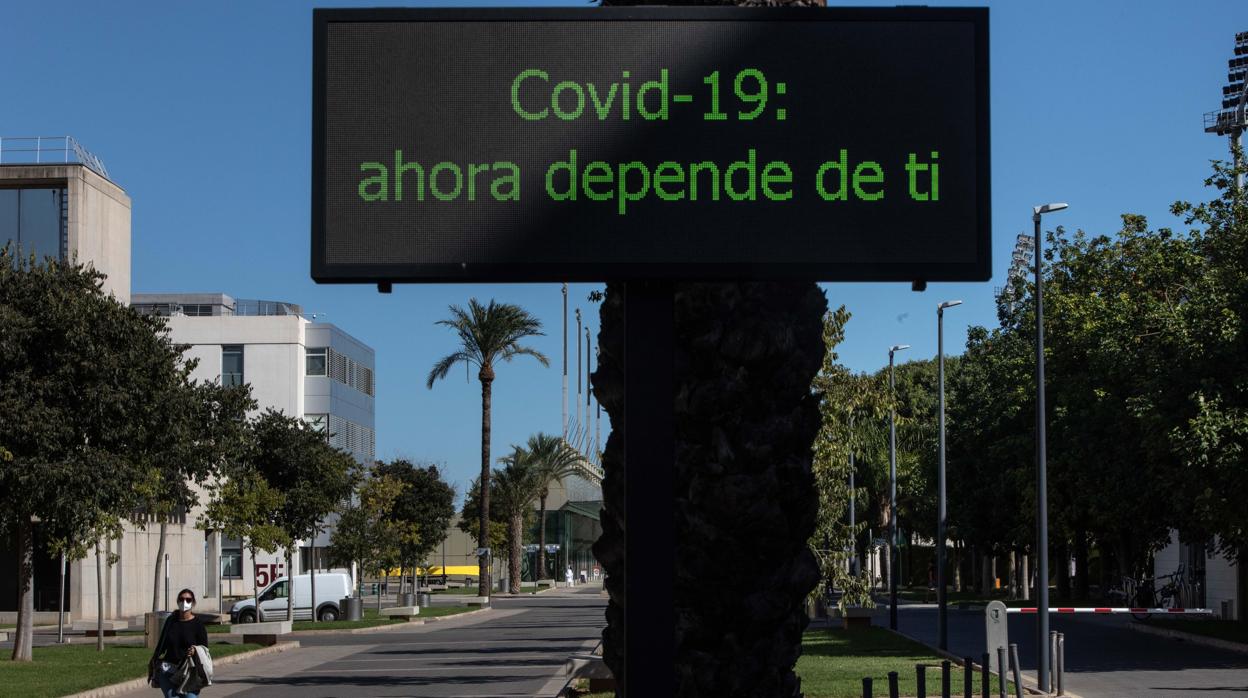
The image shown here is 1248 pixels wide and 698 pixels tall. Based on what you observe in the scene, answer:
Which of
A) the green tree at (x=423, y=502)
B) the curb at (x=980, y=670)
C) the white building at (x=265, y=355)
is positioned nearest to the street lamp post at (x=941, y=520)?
the curb at (x=980, y=670)

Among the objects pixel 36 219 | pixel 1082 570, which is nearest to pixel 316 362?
pixel 36 219

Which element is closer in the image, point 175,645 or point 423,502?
point 175,645

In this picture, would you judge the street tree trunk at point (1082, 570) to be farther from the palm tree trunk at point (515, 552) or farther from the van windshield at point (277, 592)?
the palm tree trunk at point (515, 552)

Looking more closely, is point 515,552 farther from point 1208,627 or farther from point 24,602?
point 24,602

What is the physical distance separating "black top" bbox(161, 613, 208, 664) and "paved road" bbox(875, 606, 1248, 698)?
43.8 ft

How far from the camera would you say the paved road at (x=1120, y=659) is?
25.7m

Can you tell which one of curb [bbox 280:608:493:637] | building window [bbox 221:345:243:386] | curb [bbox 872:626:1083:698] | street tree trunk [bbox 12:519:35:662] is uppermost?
building window [bbox 221:345:243:386]

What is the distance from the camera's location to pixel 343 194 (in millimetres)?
8234

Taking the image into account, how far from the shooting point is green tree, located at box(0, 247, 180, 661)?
30.4 m

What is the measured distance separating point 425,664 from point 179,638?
1596 centimetres

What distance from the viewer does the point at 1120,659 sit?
111 feet

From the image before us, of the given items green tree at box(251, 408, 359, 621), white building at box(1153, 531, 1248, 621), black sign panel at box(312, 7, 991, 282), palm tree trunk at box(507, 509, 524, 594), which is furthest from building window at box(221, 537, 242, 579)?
black sign panel at box(312, 7, 991, 282)

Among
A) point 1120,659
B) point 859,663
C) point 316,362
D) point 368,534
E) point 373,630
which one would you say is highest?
point 316,362

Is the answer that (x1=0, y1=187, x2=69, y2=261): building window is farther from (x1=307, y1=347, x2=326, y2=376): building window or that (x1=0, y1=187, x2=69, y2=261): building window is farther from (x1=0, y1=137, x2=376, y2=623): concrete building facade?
(x1=307, y1=347, x2=326, y2=376): building window
